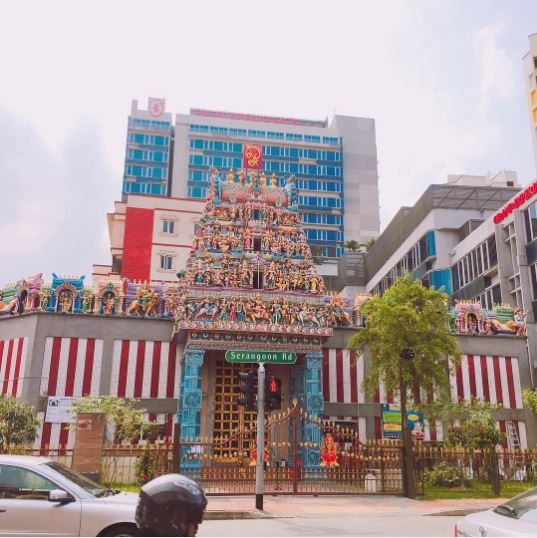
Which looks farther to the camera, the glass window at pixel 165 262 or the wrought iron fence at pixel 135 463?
the glass window at pixel 165 262

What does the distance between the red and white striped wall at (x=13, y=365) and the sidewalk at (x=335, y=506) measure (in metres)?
12.4

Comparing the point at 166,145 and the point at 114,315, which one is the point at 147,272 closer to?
the point at 114,315

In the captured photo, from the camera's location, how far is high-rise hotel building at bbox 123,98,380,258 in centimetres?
8150

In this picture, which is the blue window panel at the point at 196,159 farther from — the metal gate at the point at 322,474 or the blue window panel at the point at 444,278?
the metal gate at the point at 322,474

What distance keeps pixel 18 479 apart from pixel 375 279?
4996 centimetres

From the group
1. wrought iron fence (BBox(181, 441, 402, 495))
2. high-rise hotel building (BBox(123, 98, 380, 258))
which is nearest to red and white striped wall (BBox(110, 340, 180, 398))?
wrought iron fence (BBox(181, 441, 402, 495))

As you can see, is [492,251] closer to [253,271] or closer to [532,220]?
[532,220]

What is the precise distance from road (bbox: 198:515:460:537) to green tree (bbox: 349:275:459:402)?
331 inches

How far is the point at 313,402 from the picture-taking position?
967 inches

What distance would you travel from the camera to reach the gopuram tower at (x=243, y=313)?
79.7ft

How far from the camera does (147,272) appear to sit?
45406mm

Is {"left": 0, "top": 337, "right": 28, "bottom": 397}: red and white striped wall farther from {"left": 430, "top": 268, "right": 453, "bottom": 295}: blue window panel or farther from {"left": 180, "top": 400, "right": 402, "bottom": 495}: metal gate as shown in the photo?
{"left": 430, "top": 268, "right": 453, "bottom": 295}: blue window panel

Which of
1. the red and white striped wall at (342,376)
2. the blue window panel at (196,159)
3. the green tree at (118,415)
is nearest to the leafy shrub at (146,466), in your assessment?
the green tree at (118,415)

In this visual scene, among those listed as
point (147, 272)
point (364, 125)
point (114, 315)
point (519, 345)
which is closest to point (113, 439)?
point (114, 315)
